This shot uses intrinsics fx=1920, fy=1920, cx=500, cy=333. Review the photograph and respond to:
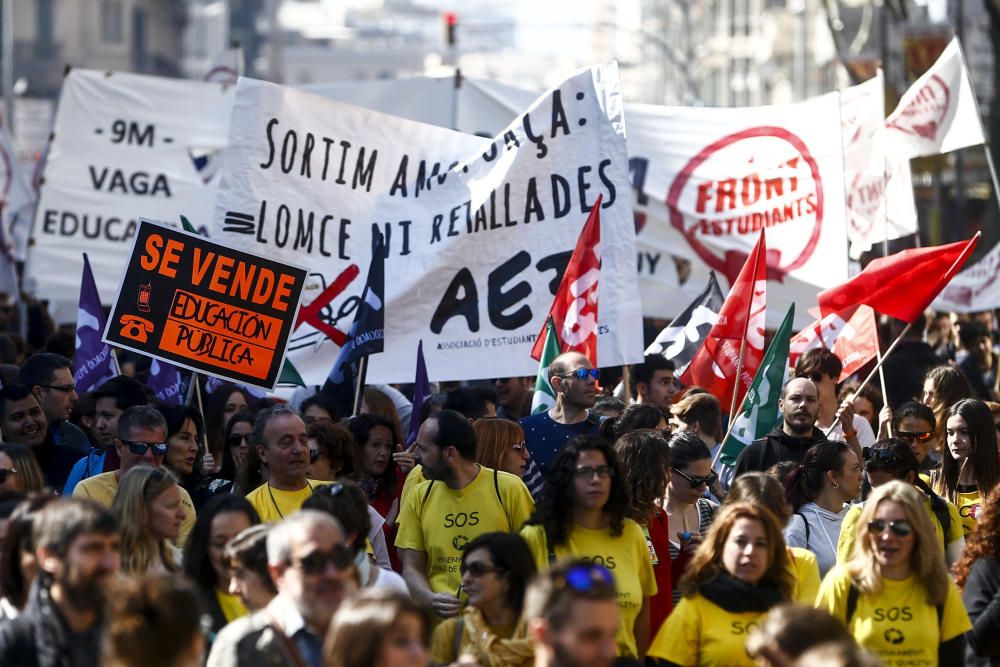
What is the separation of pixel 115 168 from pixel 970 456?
423 inches

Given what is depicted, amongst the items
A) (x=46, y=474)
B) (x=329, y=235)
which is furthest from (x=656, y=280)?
(x=46, y=474)

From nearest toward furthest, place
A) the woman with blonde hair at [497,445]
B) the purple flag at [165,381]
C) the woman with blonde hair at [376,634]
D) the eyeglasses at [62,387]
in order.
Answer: the woman with blonde hair at [376,634] → the woman with blonde hair at [497,445] → the eyeglasses at [62,387] → the purple flag at [165,381]

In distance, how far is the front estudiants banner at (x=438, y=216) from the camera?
34.8ft

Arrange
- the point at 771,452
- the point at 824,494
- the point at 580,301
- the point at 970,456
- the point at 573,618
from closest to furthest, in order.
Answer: the point at 573,618, the point at 824,494, the point at 970,456, the point at 771,452, the point at 580,301

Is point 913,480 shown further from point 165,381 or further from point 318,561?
point 165,381

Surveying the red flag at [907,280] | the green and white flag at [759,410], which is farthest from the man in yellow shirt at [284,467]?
the red flag at [907,280]

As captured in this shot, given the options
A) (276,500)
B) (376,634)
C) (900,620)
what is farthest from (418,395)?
(376,634)

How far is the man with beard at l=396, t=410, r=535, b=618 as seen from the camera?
7.45 meters

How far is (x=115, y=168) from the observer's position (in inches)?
685

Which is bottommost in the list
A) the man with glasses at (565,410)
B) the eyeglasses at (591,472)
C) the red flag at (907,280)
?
the eyeglasses at (591,472)

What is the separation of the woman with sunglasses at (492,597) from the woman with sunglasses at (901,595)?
3.35 ft

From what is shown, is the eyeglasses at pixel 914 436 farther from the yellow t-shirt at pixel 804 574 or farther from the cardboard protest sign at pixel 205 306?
the cardboard protest sign at pixel 205 306

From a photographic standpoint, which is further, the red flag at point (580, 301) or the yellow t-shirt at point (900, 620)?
the red flag at point (580, 301)

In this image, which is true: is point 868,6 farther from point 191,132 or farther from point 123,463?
point 123,463
